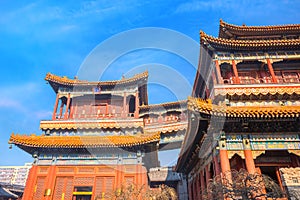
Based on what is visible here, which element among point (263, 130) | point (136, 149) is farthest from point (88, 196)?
point (263, 130)

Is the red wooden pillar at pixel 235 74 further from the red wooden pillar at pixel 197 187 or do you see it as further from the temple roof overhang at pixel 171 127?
the temple roof overhang at pixel 171 127

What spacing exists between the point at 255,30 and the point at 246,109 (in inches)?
417

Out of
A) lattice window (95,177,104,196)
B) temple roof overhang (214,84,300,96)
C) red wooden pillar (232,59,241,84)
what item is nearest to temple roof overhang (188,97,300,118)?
temple roof overhang (214,84,300,96)

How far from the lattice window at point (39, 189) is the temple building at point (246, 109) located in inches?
379

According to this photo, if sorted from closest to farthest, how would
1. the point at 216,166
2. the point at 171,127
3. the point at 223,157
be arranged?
the point at 223,157 < the point at 216,166 < the point at 171,127

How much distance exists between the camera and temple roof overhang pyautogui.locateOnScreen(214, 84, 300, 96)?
46.1 ft

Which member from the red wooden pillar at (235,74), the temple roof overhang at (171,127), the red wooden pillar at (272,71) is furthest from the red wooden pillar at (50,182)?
the red wooden pillar at (272,71)

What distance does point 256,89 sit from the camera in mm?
14258

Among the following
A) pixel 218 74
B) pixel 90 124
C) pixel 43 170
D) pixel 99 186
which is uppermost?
pixel 218 74

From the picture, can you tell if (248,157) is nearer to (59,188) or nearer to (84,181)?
(84,181)

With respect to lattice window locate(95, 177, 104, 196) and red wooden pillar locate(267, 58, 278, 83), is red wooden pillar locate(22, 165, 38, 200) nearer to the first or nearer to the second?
lattice window locate(95, 177, 104, 196)

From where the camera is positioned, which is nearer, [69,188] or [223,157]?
[223,157]

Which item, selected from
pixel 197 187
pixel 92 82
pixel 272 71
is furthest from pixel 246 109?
pixel 92 82

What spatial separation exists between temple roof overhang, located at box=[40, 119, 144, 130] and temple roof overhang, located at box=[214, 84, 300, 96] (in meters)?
9.48
